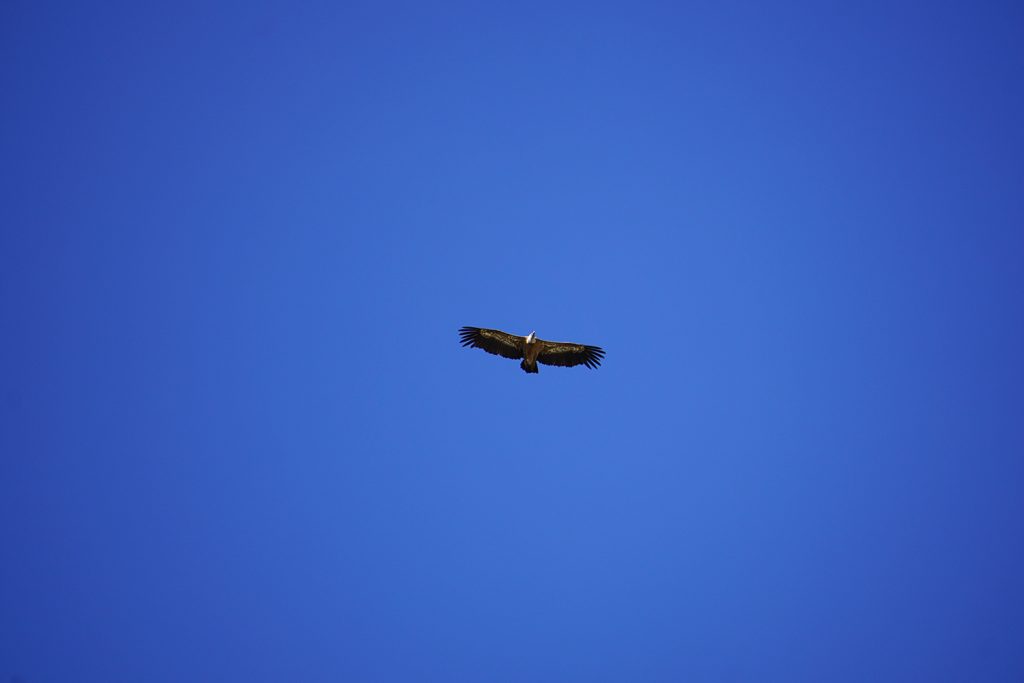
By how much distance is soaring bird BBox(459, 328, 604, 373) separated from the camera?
23250 mm

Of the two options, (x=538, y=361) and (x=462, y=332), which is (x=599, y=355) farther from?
(x=462, y=332)

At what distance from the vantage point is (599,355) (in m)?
24.0

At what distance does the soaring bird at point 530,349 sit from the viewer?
915 inches

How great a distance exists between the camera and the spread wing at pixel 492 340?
925 inches

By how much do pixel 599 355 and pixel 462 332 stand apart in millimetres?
4594

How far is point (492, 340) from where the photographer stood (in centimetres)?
2367

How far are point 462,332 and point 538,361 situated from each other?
9.21ft

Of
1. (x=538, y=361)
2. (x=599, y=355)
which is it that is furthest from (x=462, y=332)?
(x=599, y=355)

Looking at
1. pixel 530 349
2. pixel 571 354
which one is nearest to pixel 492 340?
pixel 530 349

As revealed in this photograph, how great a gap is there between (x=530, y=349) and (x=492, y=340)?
1.38 m

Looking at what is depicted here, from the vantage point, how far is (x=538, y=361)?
79.7ft

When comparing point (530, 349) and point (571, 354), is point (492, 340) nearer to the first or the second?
point (530, 349)

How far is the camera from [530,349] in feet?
75.8

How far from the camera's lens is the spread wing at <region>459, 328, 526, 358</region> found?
23.5 m
